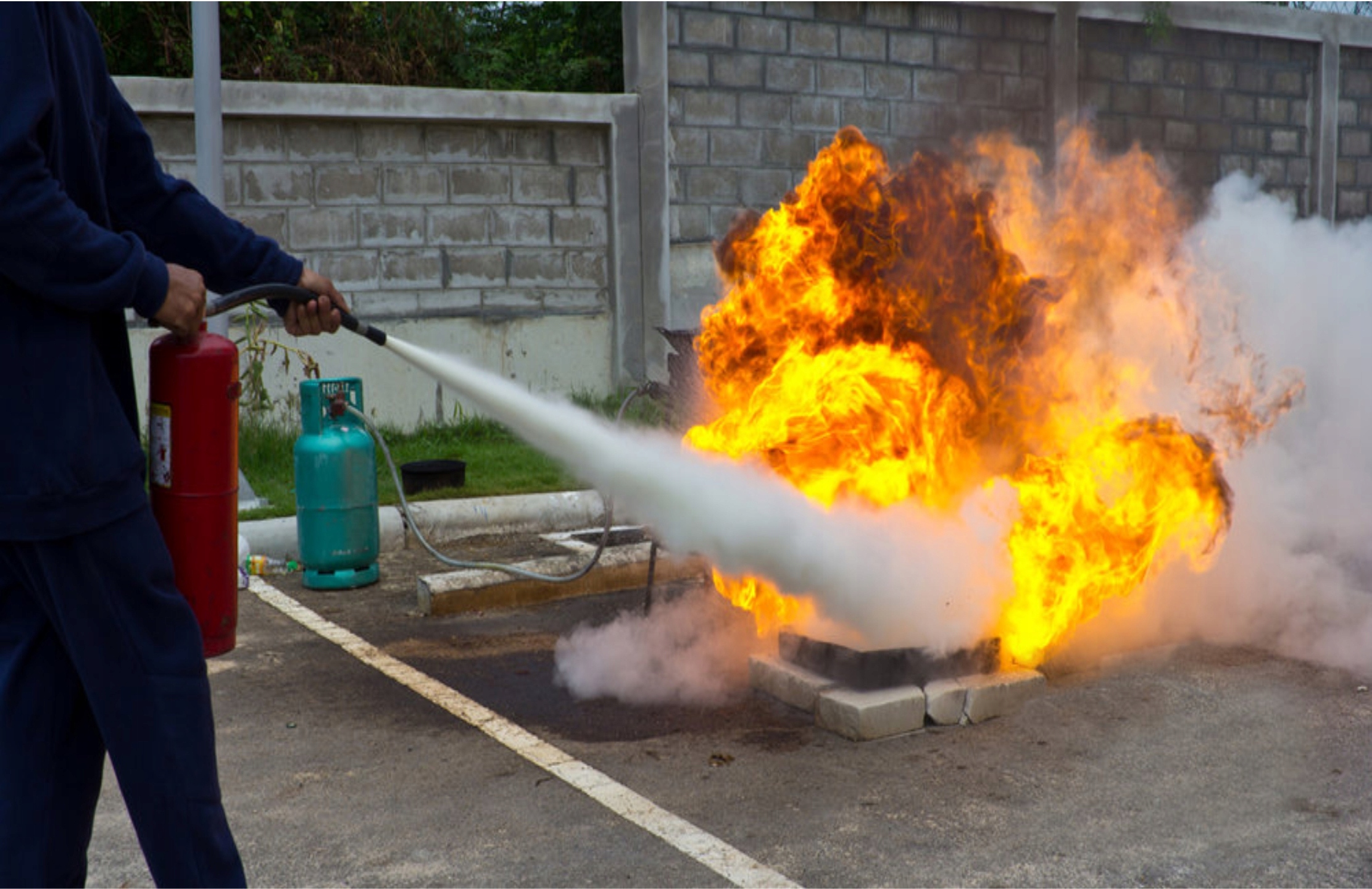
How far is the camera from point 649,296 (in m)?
11.6

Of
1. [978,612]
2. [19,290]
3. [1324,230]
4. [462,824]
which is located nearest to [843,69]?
[1324,230]

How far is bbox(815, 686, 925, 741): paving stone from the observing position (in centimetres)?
457

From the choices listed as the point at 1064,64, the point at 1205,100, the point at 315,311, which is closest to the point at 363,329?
the point at 315,311

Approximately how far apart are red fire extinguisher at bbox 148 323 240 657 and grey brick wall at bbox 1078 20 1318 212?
1240 centimetres

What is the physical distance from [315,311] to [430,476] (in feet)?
17.7

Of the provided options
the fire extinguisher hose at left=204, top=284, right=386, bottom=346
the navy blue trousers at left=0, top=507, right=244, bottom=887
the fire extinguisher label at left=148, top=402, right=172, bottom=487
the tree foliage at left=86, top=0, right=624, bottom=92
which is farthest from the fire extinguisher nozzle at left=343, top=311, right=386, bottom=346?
the tree foliage at left=86, top=0, right=624, bottom=92

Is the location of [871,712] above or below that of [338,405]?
below

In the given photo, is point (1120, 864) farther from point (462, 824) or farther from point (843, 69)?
point (843, 69)

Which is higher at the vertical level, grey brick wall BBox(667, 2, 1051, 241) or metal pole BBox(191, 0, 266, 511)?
grey brick wall BBox(667, 2, 1051, 241)

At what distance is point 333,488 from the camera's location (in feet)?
22.6

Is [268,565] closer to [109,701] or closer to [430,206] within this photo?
[430,206]

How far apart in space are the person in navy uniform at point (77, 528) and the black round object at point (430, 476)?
5.84 metres

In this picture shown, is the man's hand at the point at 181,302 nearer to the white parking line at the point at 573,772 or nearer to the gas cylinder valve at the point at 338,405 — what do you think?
the white parking line at the point at 573,772

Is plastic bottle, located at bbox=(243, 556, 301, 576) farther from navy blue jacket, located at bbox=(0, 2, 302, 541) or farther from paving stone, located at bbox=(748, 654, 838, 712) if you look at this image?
navy blue jacket, located at bbox=(0, 2, 302, 541)
